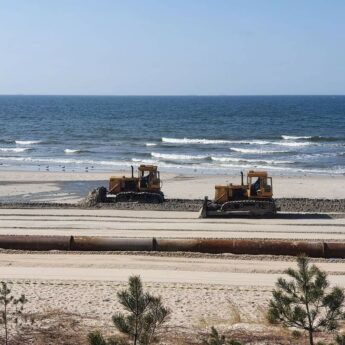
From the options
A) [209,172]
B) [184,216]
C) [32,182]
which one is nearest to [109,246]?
[184,216]

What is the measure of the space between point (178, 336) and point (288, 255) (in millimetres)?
7572

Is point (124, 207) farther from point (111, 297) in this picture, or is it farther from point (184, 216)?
point (111, 297)

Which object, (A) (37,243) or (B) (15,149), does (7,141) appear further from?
(A) (37,243)

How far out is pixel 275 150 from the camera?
57.5 m

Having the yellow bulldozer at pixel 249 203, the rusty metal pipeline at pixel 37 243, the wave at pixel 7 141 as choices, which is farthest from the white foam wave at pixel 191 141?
the rusty metal pipeline at pixel 37 243

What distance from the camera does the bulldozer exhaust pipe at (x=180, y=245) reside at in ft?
68.3

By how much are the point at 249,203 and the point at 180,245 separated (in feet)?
21.8

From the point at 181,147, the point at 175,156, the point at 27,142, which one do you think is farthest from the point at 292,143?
the point at 27,142

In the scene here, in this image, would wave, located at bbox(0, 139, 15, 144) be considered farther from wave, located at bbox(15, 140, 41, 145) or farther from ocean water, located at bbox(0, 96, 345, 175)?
wave, located at bbox(15, 140, 41, 145)

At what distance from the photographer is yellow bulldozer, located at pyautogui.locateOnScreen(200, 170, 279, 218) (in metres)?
27.0

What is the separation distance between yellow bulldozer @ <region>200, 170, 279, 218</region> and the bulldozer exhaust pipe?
563 cm

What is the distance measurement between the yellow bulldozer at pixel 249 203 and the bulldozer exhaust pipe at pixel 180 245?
5.63m

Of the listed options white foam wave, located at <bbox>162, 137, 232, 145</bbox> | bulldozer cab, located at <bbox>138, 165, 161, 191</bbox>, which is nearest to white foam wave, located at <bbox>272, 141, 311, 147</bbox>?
white foam wave, located at <bbox>162, 137, 232, 145</bbox>

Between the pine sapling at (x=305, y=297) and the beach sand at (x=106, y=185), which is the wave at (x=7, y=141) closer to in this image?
the beach sand at (x=106, y=185)
